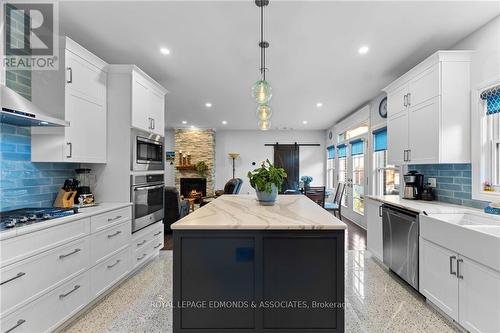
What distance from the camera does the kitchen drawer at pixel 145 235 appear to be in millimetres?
2916

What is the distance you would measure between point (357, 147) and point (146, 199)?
4946mm

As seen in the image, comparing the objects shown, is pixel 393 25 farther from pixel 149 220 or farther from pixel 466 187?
pixel 149 220

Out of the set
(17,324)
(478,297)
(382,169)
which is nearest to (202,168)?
(382,169)

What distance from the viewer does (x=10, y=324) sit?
151 centimetres

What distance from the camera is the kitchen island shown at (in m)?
1.57

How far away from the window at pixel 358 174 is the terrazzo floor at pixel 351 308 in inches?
118

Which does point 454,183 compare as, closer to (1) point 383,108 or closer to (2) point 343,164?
(1) point 383,108

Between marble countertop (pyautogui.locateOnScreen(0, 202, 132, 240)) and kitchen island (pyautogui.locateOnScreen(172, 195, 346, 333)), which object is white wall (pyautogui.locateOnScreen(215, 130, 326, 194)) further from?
kitchen island (pyautogui.locateOnScreen(172, 195, 346, 333))

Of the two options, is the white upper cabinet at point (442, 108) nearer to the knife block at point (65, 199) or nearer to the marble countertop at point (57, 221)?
the marble countertop at point (57, 221)

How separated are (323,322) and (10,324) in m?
2.07

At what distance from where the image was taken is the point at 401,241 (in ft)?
8.61

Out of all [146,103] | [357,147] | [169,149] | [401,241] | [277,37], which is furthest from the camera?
[169,149]

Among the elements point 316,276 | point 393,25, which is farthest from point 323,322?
point 393,25

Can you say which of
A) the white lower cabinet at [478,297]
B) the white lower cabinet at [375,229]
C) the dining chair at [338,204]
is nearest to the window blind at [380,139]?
the dining chair at [338,204]
